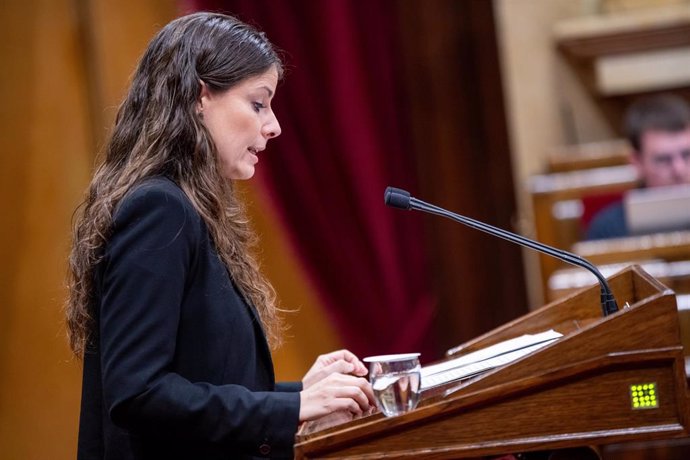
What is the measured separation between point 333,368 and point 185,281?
0.91 ft

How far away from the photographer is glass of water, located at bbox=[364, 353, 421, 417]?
1.39 m

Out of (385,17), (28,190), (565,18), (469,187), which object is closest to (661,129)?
(469,187)

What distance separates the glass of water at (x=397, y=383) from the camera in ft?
4.55

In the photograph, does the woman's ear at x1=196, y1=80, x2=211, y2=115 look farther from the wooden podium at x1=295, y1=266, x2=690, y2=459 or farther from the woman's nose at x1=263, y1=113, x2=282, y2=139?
the wooden podium at x1=295, y1=266, x2=690, y2=459

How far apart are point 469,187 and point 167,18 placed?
1.35 meters

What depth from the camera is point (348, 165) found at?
3.86m

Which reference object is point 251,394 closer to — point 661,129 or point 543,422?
point 543,422

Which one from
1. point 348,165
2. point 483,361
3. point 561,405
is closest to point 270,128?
point 483,361

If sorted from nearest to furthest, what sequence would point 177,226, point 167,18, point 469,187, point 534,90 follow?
point 177,226 < point 167,18 < point 469,187 < point 534,90

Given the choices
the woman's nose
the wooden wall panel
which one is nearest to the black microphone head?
the woman's nose

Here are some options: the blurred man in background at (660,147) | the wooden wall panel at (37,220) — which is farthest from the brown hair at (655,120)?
the wooden wall panel at (37,220)

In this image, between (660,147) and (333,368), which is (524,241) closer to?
(333,368)

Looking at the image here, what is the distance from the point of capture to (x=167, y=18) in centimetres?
374

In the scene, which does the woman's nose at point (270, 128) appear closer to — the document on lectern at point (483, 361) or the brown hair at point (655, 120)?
the document on lectern at point (483, 361)
